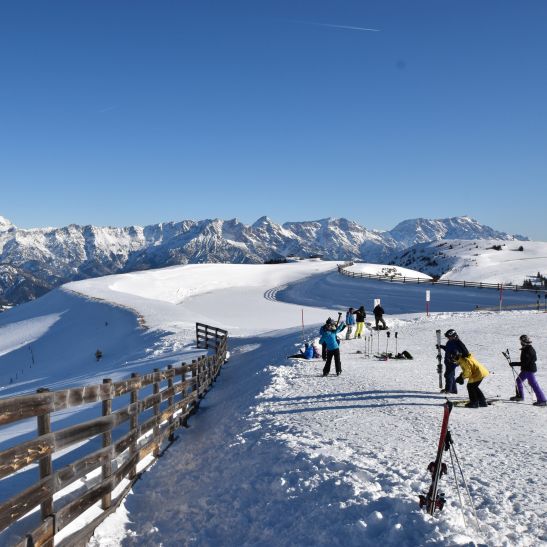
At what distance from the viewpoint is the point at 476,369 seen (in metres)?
11.0

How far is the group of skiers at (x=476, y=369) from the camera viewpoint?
434 inches

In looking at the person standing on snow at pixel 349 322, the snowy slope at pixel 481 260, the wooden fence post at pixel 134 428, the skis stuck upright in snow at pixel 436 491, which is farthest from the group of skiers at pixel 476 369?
the snowy slope at pixel 481 260

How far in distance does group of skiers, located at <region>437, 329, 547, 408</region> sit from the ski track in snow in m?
0.45

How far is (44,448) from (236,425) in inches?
243

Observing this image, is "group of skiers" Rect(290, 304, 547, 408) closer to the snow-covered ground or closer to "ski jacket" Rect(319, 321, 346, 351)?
the snow-covered ground

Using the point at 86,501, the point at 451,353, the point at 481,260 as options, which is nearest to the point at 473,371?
the point at 451,353

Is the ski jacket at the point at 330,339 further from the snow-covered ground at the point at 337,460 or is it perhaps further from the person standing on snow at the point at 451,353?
the person standing on snow at the point at 451,353

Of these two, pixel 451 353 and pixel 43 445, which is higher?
pixel 43 445

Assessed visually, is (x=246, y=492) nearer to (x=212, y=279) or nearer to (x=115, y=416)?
(x=115, y=416)

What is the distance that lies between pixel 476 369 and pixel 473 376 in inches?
7.1

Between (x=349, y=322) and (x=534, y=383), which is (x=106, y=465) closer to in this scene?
(x=534, y=383)

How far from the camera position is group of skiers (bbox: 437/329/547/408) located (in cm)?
1102

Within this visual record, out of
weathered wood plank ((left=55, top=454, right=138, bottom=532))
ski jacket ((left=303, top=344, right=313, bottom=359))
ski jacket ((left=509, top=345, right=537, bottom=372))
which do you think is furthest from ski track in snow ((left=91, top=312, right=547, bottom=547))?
ski jacket ((left=303, top=344, right=313, bottom=359))

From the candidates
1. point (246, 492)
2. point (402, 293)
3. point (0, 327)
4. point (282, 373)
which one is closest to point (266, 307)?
point (402, 293)
